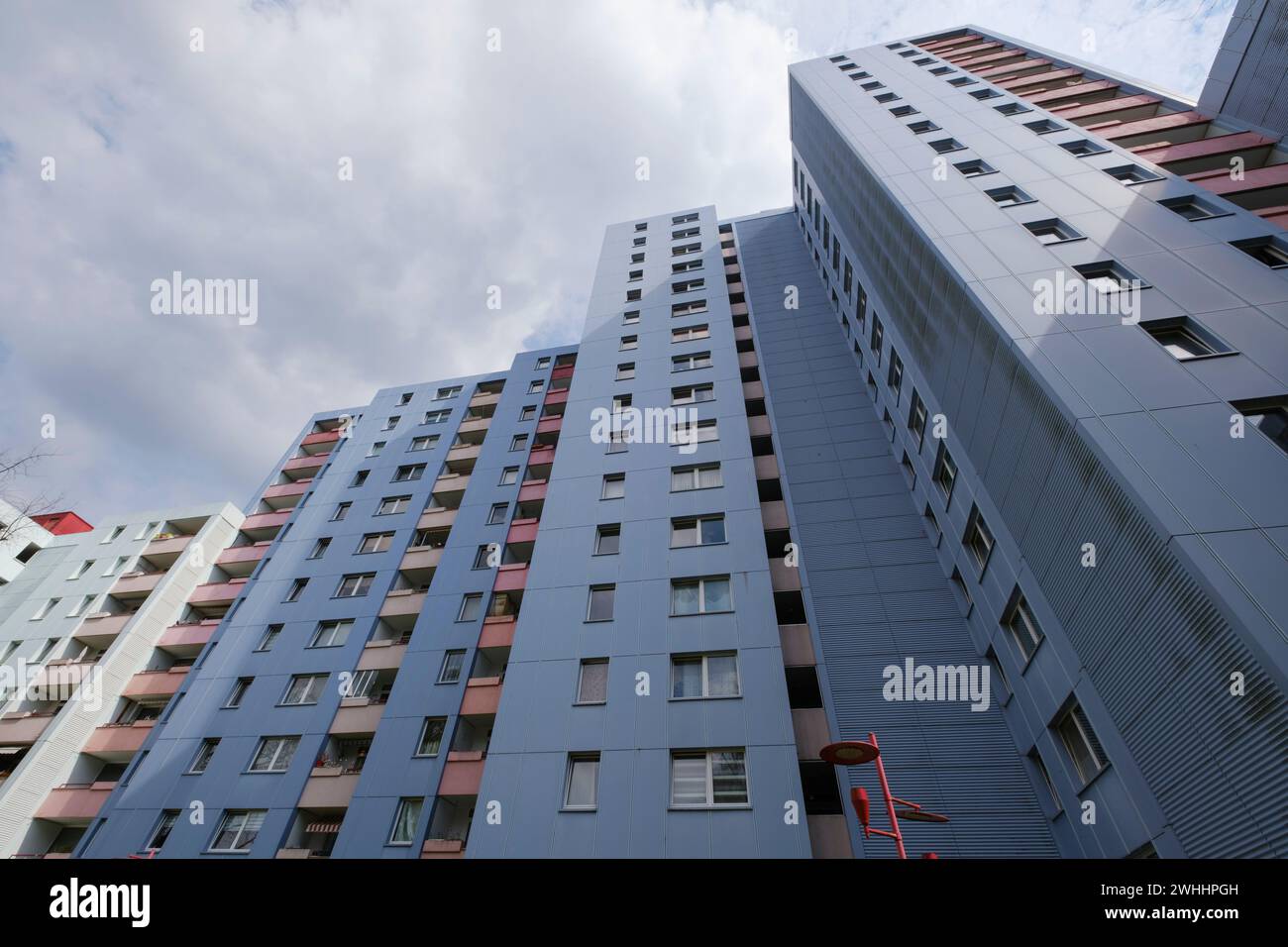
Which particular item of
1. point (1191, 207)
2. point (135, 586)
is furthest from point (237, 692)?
point (1191, 207)

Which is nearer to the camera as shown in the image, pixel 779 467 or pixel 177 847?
pixel 177 847

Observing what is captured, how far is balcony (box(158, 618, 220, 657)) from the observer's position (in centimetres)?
2725

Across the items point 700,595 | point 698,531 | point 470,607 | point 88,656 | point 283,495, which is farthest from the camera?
point 283,495

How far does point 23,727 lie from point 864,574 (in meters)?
35.4

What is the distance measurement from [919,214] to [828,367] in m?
10.2

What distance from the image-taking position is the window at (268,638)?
939 inches

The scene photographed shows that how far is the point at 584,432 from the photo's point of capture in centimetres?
2472

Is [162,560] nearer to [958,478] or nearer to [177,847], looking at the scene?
[177,847]

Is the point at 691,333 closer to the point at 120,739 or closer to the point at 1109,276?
the point at 1109,276

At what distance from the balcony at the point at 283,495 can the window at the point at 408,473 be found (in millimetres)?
7207

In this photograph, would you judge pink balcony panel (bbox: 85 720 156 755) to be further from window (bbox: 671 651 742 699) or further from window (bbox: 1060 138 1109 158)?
window (bbox: 1060 138 1109 158)

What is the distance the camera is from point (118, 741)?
23781 millimetres

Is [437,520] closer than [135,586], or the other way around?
[437,520]
